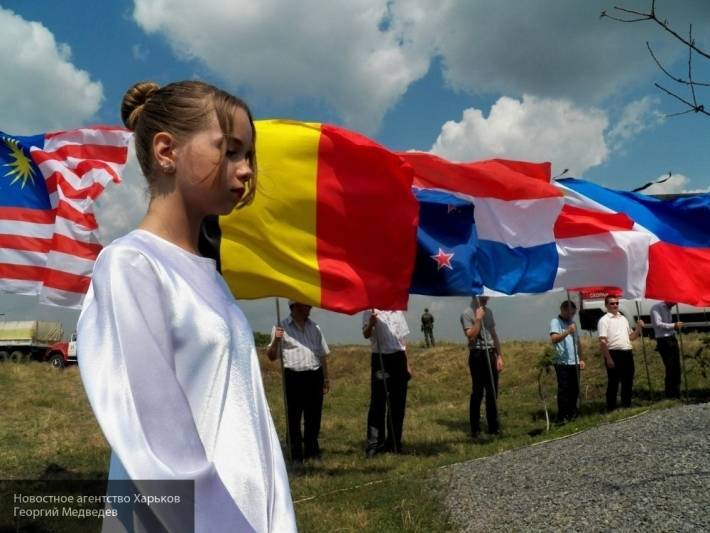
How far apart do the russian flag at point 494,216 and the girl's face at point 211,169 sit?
6.45 meters

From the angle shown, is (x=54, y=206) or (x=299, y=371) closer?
(x=54, y=206)

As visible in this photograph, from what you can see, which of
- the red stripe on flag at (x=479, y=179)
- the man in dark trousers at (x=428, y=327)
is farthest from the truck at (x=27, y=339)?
the red stripe on flag at (x=479, y=179)

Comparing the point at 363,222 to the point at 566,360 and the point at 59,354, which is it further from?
the point at 59,354

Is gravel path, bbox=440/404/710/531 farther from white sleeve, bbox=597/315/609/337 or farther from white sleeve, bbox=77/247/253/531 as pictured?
white sleeve, bbox=77/247/253/531

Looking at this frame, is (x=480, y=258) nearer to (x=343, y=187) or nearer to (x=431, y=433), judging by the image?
(x=343, y=187)

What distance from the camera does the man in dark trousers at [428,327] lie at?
2752 cm

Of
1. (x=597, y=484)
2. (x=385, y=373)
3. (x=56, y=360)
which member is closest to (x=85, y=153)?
(x=385, y=373)

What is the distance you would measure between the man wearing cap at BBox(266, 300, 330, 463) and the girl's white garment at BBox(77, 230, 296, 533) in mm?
6693

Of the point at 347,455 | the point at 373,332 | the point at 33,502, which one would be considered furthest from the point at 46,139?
the point at 33,502

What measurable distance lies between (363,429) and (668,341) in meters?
5.63

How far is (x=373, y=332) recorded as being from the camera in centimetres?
838

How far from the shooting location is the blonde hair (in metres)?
1.47

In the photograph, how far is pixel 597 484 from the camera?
5711mm

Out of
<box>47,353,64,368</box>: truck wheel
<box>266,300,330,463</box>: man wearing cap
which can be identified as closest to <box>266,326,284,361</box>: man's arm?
<box>266,300,330,463</box>: man wearing cap
